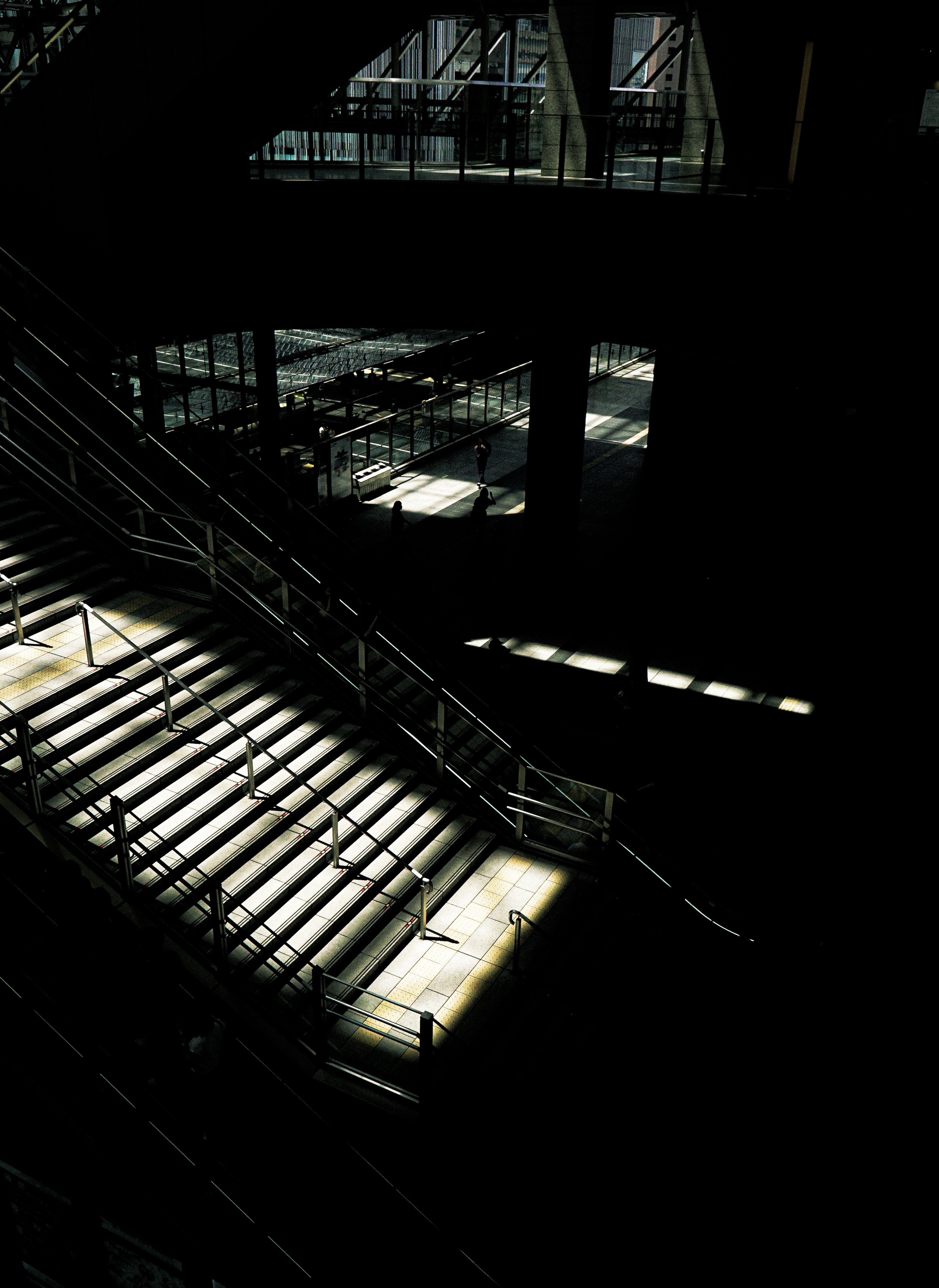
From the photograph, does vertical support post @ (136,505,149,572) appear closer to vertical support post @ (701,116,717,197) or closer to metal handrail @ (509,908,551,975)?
metal handrail @ (509,908,551,975)

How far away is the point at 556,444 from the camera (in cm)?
1466

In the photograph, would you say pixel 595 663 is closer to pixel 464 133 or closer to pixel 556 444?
pixel 556 444

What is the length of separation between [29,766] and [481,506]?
1062cm

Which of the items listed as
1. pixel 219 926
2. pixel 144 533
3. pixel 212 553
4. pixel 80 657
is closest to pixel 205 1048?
pixel 219 926

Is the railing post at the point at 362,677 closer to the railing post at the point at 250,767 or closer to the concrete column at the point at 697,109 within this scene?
the railing post at the point at 250,767

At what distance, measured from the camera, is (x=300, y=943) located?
7.40 meters

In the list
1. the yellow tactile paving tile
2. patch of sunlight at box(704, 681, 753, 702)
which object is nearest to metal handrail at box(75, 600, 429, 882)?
the yellow tactile paving tile

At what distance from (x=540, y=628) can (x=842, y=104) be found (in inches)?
292

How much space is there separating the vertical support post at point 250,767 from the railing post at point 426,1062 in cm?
227

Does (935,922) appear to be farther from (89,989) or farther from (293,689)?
(89,989)

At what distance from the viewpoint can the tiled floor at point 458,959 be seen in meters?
7.11

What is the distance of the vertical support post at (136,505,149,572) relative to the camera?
9297 mm

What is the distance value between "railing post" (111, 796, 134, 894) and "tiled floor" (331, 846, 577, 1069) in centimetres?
159

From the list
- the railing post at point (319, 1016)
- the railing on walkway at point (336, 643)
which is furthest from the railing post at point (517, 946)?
the railing post at point (319, 1016)
